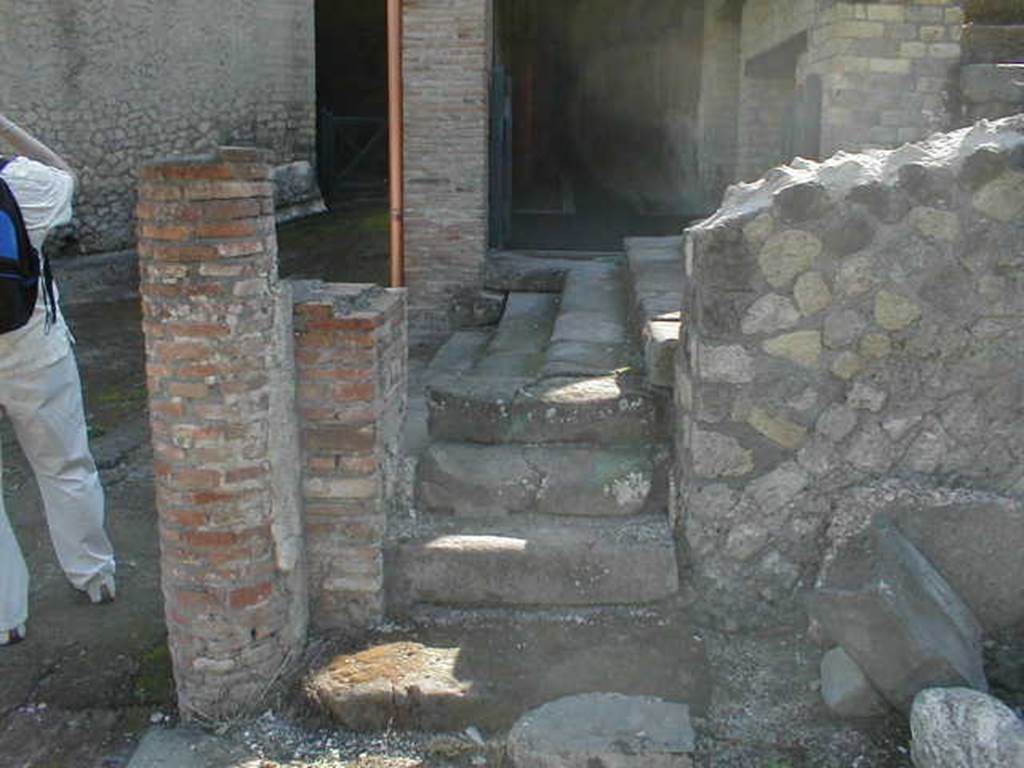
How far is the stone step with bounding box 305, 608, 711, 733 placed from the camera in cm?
343

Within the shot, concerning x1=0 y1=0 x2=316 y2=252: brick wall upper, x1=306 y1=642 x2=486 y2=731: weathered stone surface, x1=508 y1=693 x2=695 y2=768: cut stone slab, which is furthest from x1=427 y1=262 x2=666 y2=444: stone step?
x1=0 y1=0 x2=316 y2=252: brick wall upper

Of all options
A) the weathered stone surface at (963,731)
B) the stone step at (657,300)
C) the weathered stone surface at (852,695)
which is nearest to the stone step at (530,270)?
the stone step at (657,300)

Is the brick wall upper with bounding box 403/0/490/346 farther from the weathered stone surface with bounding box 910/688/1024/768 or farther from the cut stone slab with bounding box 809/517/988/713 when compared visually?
the weathered stone surface with bounding box 910/688/1024/768

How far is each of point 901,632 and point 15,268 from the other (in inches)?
121

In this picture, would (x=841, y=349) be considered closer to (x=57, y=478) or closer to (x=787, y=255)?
(x=787, y=255)

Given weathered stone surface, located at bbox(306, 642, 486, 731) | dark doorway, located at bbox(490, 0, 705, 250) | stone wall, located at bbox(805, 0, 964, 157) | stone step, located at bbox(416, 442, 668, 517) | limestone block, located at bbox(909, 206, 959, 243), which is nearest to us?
weathered stone surface, located at bbox(306, 642, 486, 731)

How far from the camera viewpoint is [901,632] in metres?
3.22

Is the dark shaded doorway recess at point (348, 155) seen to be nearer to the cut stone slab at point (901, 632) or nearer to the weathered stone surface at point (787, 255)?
the weathered stone surface at point (787, 255)

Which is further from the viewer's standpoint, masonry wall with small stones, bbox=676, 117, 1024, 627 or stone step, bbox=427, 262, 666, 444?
stone step, bbox=427, 262, 666, 444

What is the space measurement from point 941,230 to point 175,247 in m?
2.35

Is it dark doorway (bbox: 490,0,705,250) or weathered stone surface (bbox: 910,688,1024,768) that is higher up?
dark doorway (bbox: 490,0,705,250)

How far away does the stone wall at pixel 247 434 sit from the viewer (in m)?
3.28

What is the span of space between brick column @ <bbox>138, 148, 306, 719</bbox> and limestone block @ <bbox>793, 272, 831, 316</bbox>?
1.64m

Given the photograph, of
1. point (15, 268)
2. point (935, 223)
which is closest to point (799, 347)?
point (935, 223)
